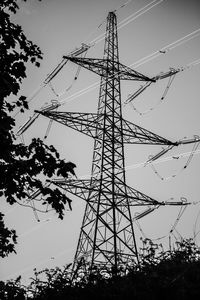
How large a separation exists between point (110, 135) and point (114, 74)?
365cm

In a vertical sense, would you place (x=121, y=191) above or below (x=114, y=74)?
below

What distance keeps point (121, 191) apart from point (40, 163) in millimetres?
7122

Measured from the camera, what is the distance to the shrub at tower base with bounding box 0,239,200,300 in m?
3.87

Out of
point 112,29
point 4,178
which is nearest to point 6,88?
point 4,178

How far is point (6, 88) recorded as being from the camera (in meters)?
4.80

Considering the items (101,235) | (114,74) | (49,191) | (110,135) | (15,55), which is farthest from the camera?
(114,74)

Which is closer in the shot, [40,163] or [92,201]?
[40,163]

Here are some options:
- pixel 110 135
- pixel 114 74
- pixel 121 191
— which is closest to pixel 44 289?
pixel 121 191

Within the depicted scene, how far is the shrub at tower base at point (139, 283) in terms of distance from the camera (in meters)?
3.87

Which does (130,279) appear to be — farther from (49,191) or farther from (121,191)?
(121,191)

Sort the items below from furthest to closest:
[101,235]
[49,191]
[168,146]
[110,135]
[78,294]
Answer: [168,146] → [110,135] → [101,235] → [49,191] → [78,294]

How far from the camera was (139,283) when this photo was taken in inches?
164

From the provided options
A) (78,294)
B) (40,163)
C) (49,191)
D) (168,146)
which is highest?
(168,146)

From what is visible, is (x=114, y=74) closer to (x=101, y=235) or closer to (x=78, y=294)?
(x=101, y=235)
